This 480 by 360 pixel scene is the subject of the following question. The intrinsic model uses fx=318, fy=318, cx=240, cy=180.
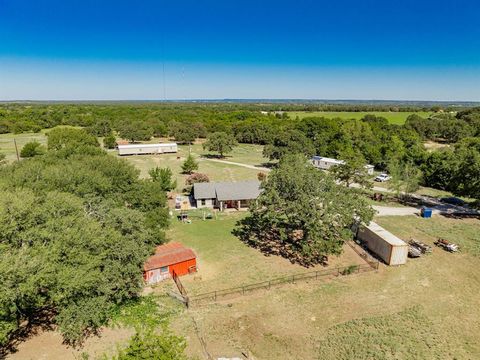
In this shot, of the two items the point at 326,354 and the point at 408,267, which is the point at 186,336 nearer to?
the point at 326,354

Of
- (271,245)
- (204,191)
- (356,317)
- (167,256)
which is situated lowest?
(271,245)

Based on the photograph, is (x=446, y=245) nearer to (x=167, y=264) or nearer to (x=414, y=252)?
(x=414, y=252)

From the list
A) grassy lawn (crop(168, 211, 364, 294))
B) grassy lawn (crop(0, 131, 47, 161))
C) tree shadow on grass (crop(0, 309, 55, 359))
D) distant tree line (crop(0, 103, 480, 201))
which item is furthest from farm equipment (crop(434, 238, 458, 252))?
grassy lawn (crop(0, 131, 47, 161))

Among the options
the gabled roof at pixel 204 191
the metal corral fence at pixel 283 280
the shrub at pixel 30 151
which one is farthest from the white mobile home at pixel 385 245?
the shrub at pixel 30 151

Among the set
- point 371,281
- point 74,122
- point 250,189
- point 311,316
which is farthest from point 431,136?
point 74,122

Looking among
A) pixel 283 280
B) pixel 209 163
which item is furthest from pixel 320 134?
pixel 283 280

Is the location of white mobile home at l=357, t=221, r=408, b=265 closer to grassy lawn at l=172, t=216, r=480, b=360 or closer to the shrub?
grassy lawn at l=172, t=216, r=480, b=360
